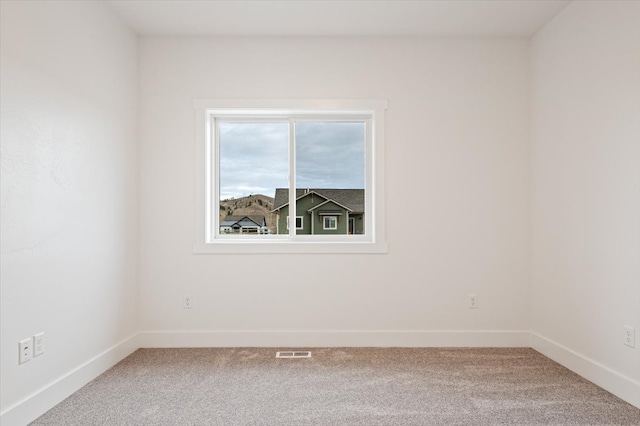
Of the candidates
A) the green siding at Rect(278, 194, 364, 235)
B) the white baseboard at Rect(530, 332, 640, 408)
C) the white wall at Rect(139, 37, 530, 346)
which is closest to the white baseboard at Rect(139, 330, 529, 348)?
the white wall at Rect(139, 37, 530, 346)

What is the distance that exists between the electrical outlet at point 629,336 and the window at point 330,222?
2.15 metres

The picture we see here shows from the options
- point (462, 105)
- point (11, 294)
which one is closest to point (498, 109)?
point (462, 105)

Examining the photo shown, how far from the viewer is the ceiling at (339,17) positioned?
281 cm

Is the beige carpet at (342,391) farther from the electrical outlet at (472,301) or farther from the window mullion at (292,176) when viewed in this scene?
the window mullion at (292,176)

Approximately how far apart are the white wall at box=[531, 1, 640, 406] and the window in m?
1.67

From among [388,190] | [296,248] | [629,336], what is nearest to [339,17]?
[388,190]

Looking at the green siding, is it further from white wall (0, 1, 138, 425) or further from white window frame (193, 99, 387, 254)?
white wall (0, 1, 138, 425)

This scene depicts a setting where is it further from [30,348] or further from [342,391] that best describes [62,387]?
[342,391]

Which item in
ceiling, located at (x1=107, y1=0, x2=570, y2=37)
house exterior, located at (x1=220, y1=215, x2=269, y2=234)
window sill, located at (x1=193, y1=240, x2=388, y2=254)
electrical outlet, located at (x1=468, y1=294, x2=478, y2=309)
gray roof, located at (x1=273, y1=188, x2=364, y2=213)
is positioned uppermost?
ceiling, located at (x1=107, y1=0, x2=570, y2=37)

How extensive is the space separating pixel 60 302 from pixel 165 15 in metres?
2.16

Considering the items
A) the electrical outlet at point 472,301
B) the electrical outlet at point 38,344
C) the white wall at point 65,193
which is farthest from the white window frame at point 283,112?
the electrical outlet at point 38,344

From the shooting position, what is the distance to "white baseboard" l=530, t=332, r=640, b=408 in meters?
2.29

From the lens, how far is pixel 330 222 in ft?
11.6

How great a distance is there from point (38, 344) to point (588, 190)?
354 cm
